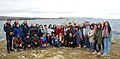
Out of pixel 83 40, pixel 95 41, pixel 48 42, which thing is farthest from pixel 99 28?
pixel 48 42

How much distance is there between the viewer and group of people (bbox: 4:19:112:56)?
1714 centimetres

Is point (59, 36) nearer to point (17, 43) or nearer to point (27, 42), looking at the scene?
point (27, 42)

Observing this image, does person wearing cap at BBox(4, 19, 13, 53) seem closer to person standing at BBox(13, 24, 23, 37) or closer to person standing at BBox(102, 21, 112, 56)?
person standing at BBox(13, 24, 23, 37)

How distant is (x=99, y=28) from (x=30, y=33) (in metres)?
5.12

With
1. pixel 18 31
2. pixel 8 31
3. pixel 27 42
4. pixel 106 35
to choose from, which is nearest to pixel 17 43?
pixel 27 42

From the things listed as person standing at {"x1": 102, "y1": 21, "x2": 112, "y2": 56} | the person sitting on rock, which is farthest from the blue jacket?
person standing at {"x1": 102, "y1": 21, "x2": 112, "y2": 56}

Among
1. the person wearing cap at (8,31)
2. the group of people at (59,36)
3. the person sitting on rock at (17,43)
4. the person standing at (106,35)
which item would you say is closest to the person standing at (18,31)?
the group of people at (59,36)

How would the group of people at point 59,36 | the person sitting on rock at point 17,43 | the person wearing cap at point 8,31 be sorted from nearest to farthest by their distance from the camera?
the person wearing cap at point 8,31, the group of people at point 59,36, the person sitting on rock at point 17,43

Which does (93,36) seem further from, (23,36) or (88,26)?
(23,36)

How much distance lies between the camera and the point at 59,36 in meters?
19.6

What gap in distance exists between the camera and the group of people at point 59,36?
17141 mm

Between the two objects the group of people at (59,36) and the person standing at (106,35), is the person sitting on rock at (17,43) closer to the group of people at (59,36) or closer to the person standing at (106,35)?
the group of people at (59,36)

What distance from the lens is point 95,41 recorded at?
1764 centimetres

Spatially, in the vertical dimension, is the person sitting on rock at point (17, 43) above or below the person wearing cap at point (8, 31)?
below
